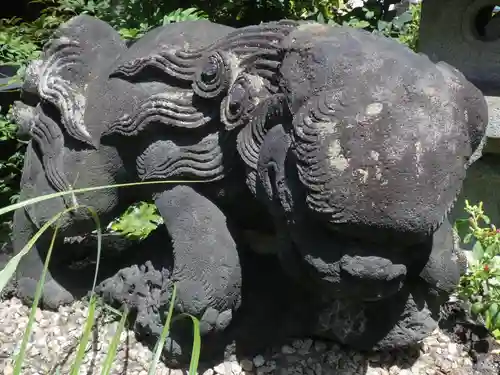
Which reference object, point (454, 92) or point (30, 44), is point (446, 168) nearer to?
point (454, 92)

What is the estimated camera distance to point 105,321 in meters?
1.87

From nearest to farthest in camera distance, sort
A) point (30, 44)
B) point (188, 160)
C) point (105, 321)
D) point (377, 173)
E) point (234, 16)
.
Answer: point (377, 173), point (188, 160), point (105, 321), point (30, 44), point (234, 16)

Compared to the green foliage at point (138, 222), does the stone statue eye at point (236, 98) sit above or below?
above

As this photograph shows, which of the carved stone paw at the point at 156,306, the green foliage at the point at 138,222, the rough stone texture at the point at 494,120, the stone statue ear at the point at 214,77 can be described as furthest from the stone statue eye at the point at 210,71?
the rough stone texture at the point at 494,120

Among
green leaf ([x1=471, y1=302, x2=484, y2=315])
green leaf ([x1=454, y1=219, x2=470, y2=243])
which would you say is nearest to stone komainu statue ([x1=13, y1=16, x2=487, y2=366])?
green leaf ([x1=471, y1=302, x2=484, y2=315])

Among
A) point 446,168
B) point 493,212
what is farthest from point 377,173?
point 493,212

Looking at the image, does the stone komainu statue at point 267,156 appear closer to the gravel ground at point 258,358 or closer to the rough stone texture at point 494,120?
the gravel ground at point 258,358

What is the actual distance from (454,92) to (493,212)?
5.34 ft

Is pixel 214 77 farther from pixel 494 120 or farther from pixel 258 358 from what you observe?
pixel 494 120

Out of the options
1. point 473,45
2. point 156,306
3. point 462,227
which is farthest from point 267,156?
point 473,45

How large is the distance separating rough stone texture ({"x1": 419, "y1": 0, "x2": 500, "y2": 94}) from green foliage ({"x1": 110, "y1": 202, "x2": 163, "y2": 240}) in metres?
1.30

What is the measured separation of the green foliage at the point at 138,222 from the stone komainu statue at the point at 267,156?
63 cm

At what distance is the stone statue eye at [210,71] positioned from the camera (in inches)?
55.1

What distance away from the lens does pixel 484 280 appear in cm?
200
